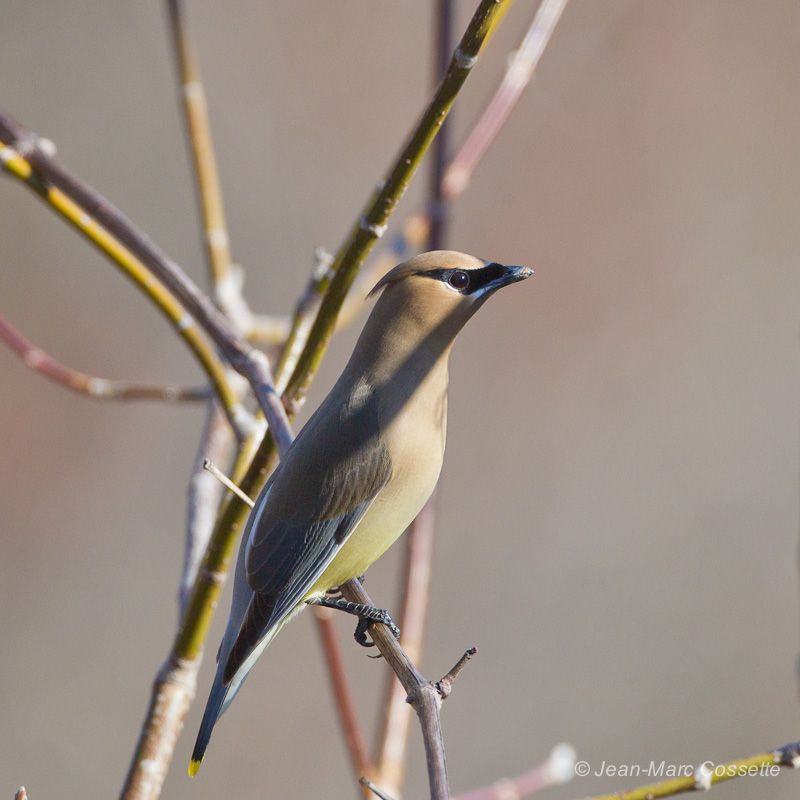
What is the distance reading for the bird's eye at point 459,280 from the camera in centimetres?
207

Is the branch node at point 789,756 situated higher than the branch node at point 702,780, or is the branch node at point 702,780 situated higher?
the branch node at point 789,756

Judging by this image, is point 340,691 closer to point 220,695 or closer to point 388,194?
point 220,695

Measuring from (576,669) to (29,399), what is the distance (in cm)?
260

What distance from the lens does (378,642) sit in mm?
1778

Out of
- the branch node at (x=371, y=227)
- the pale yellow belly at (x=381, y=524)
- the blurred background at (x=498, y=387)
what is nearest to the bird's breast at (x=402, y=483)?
the pale yellow belly at (x=381, y=524)

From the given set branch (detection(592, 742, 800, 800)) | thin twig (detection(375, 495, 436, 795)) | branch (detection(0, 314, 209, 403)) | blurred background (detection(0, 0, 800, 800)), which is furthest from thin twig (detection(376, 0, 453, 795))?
blurred background (detection(0, 0, 800, 800))

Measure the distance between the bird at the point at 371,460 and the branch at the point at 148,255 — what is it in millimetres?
110

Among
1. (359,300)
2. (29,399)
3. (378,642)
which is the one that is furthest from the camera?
(29,399)

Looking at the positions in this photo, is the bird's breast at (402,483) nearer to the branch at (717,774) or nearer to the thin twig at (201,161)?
the thin twig at (201,161)

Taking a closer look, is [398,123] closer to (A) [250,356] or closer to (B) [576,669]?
(B) [576,669]

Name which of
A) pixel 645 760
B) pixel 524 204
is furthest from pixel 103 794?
pixel 524 204

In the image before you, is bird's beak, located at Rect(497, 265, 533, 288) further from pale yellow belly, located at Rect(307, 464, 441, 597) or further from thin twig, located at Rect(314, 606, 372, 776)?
thin twig, located at Rect(314, 606, 372, 776)

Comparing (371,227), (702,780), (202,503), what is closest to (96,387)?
(202,503)

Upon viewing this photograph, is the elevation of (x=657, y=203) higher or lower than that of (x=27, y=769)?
higher
